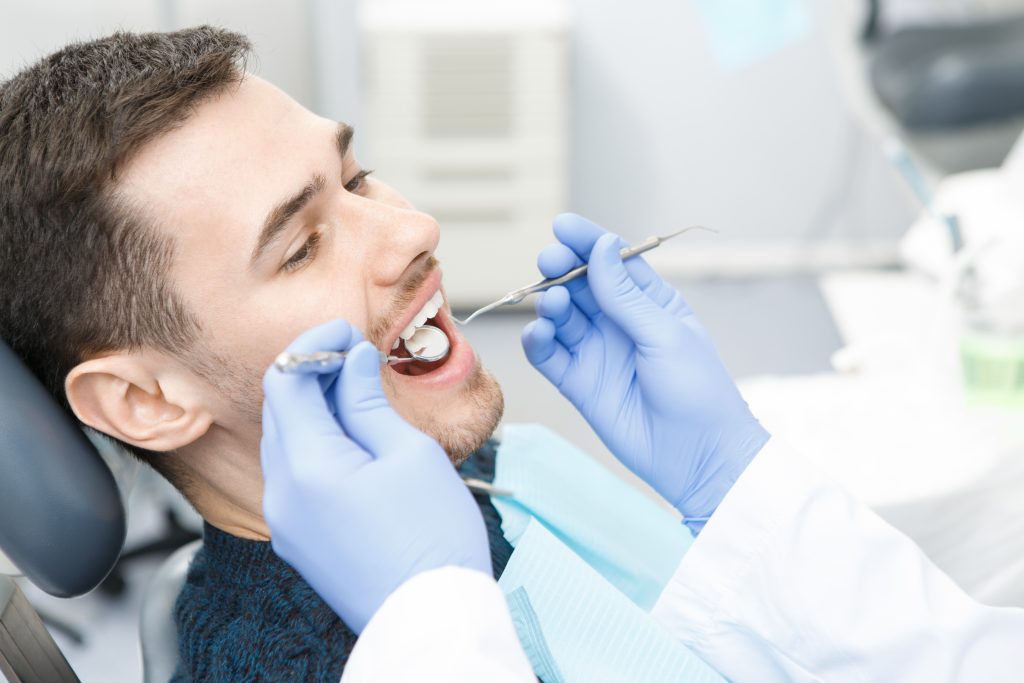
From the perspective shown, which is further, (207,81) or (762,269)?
(762,269)

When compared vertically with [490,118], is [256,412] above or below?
above

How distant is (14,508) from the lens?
90cm

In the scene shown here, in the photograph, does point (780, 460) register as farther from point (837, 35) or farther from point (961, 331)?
point (837, 35)

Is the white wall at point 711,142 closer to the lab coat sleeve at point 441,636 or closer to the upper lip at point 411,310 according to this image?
the upper lip at point 411,310

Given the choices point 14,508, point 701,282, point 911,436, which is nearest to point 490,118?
point 701,282

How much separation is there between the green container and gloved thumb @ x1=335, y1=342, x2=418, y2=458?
1.09 meters

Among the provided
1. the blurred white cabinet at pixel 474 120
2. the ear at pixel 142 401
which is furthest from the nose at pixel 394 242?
the blurred white cabinet at pixel 474 120

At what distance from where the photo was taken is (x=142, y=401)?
107 centimetres

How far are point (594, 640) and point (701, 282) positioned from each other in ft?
8.79

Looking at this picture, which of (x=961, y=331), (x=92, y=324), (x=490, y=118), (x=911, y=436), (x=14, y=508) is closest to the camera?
(x=14, y=508)

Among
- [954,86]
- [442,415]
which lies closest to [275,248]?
[442,415]

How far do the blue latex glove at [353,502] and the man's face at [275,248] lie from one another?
0.60ft

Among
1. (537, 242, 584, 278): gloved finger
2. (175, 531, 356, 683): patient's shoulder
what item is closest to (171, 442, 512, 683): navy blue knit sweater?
(175, 531, 356, 683): patient's shoulder

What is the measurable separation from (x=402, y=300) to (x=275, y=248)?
0.14 meters
